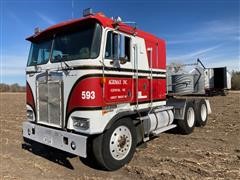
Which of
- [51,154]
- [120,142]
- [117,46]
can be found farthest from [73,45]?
[51,154]

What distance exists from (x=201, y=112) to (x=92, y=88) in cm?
626

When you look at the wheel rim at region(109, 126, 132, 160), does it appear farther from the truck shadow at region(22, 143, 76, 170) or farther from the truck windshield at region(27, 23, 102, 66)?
the truck windshield at region(27, 23, 102, 66)

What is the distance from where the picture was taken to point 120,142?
5859 millimetres

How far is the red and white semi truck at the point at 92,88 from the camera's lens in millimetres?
5371

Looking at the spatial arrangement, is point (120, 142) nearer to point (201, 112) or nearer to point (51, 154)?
point (51, 154)

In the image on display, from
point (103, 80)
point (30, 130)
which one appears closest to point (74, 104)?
point (103, 80)

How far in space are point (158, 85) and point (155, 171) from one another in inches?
112

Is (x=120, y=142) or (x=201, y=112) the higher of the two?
(x=201, y=112)

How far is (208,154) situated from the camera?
6.59 meters

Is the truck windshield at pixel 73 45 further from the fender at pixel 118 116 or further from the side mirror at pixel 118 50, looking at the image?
the fender at pixel 118 116

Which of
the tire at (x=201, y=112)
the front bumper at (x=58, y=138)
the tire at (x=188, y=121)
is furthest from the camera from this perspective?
the tire at (x=201, y=112)

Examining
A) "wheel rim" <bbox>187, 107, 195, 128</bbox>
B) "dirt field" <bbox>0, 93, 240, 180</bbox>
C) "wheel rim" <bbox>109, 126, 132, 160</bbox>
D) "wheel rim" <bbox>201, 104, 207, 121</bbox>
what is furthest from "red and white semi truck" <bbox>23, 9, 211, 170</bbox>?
"wheel rim" <bbox>201, 104, 207, 121</bbox>

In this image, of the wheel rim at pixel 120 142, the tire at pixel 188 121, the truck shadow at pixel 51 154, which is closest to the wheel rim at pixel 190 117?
the tire at pixel 188 121

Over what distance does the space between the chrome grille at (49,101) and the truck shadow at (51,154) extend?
980 millimetres
